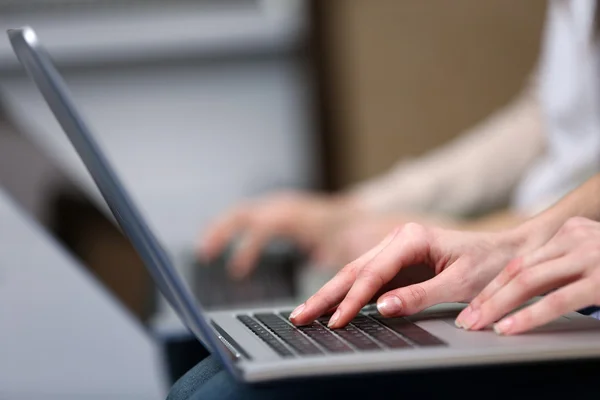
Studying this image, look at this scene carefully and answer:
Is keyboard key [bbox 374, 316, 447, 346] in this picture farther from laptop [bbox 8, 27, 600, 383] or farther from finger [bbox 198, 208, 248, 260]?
finger [bbox 198, 208, 248, 260]

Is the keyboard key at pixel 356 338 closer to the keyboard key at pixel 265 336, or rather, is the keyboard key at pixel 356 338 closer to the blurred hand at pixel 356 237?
the keyboard key at pixel 265 336

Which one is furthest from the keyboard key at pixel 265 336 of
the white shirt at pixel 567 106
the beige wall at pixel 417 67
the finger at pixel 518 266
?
the beige wall at pixel 417 67

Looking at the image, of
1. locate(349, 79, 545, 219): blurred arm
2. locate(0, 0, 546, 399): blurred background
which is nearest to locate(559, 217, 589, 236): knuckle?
locate(349, 79, 545, 219): blurred arm

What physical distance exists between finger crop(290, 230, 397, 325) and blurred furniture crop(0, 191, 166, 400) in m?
0.24

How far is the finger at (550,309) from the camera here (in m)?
0.41

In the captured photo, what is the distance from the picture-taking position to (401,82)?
1985 mm

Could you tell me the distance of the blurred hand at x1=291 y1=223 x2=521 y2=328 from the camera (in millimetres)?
463


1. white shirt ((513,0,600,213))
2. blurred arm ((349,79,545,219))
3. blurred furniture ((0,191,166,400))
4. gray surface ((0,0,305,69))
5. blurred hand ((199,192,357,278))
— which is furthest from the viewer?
gray surface ((0,0,305,69))

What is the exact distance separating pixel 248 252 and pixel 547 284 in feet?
2.22

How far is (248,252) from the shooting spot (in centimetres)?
108

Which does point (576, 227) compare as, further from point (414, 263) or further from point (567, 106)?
point (567, 106)

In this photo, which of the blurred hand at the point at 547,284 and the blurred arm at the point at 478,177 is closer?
the blurred hand at the point at 547,284

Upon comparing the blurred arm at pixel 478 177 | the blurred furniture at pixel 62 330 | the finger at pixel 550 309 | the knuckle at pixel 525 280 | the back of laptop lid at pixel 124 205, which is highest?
the back of laptop lid at pixel 124 205

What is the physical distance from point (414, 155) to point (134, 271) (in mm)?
1217
